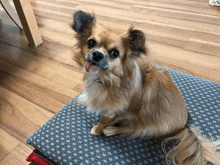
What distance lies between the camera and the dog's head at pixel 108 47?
34.2 inches

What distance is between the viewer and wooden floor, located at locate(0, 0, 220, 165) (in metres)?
1.47

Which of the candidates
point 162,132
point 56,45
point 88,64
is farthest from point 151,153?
point 56,45

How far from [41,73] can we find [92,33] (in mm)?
1085

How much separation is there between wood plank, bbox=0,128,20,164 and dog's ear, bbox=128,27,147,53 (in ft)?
3.45

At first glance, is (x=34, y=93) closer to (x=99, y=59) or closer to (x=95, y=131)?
(x=95, y=131)

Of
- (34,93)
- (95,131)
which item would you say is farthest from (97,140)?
(34,93)

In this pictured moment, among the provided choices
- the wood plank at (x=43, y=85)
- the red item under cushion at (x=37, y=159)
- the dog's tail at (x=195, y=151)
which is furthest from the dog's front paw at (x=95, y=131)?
the wood plank at (x=43, y=85)

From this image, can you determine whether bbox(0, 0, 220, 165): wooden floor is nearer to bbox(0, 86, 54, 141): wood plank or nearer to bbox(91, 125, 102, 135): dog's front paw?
bbox(0, 86, 54, 141): wood plank

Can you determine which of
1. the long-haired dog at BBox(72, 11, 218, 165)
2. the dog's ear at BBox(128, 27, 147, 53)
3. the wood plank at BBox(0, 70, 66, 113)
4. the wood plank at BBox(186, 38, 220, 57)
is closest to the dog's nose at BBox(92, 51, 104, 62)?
the long-haired dog at BBox(72, 11, 218, 165)

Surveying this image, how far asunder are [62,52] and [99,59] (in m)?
1.34

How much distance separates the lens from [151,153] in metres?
1.03

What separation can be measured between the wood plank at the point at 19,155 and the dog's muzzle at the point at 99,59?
0.83m

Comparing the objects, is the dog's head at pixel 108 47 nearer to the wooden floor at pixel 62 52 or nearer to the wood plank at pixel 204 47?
the wooden floor at pixel 62 52

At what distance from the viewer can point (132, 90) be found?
3.20ft
